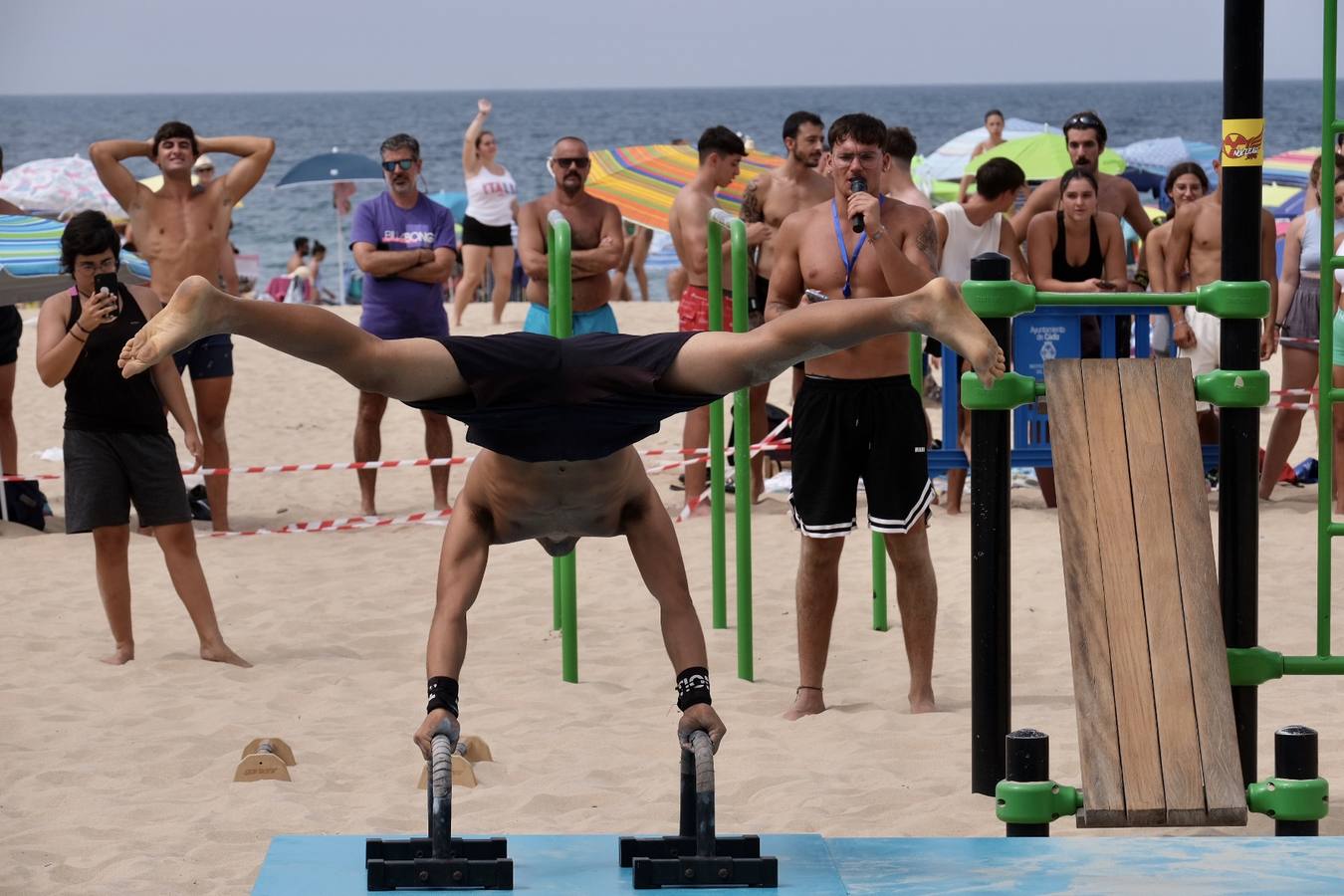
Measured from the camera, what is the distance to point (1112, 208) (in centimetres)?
930

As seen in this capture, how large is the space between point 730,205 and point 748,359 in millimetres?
7237

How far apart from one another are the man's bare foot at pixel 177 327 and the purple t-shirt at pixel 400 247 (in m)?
5.69

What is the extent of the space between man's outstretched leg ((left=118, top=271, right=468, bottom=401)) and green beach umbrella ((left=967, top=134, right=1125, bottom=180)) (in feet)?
39.5

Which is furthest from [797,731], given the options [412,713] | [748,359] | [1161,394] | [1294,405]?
[1294,405]

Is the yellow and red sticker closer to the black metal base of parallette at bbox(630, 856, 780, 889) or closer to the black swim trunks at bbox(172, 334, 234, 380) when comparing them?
the black metal base of parallette at bbox(630, 856, 780, 889)

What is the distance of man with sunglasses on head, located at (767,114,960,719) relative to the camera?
5.87 metres

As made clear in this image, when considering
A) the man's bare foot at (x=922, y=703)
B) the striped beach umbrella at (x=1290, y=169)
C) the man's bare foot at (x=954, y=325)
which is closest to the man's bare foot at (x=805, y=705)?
the man's bare foot at (x=922, y=703)

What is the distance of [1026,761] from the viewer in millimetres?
4406

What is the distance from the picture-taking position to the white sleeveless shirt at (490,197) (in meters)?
15.2

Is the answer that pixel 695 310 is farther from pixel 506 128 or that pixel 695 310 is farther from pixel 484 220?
pixel 506 128

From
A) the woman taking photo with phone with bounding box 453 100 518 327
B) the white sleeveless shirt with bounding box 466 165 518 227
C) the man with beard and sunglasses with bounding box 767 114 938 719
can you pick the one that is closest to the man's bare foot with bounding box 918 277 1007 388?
the man with beard and sunglasses with bounding box 767 114 938 719

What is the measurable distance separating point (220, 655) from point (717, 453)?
2.13m

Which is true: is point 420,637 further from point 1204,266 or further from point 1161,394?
point 1204,266

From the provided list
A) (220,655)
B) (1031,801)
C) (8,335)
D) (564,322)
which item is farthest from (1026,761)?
(8,335)
